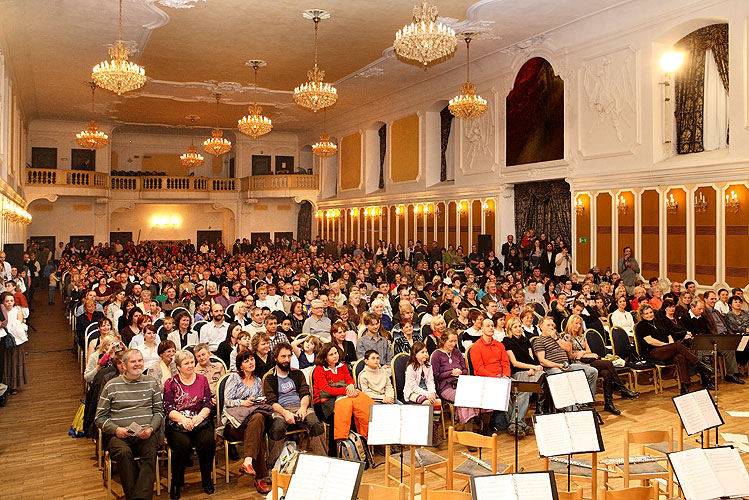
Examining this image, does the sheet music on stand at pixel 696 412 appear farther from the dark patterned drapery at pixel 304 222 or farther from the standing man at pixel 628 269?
the dark patterned drapery at pixel 304 222

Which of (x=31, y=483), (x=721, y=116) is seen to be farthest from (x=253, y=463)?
(x=721, y=116)

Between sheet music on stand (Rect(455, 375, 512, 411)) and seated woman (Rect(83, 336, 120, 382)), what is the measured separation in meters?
3.35

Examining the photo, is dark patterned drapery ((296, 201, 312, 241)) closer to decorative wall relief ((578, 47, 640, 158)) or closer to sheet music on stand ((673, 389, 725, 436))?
decorative wall relief ((578, 47, 640, 158))

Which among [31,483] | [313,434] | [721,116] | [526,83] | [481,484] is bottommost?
[31,483]

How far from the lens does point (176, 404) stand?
16.6ft

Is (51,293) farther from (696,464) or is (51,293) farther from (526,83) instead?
(696,464)

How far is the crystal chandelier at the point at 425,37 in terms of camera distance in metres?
9.03

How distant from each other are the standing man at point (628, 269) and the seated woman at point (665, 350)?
4397mm

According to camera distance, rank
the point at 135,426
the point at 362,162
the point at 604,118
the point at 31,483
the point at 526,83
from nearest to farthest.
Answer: the point at 135,426
the point at 31,483
the point at 604,118
the point at 526,83
the point at 362,162

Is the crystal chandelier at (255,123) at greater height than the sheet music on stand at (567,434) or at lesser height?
greater

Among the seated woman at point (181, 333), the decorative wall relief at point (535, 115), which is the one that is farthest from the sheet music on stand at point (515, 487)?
the decorative wall relief at point (535, 115)

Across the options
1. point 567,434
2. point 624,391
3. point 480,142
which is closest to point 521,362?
point 624,391

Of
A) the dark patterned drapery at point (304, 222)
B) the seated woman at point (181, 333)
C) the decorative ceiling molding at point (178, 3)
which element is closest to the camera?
the seated woman at point (181, 333)

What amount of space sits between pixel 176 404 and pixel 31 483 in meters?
1.37
